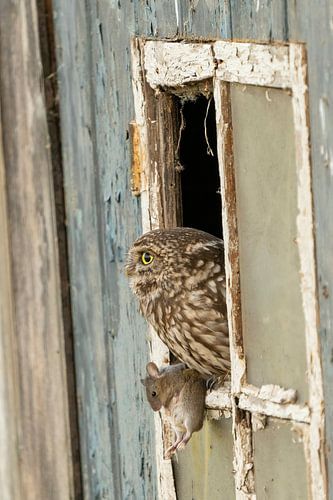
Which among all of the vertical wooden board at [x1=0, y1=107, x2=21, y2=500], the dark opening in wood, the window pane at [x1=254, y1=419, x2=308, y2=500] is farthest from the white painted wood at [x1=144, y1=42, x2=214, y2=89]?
the vertical wooden board at [x1=0, y1=107, x2=21, y2=500]

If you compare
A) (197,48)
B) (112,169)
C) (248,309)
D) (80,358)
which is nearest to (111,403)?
(80,358)

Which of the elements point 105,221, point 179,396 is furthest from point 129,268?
point 105,221

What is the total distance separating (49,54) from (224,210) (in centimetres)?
136

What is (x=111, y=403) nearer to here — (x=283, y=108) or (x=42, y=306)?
(x=42, y=306)

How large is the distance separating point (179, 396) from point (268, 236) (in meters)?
0.70

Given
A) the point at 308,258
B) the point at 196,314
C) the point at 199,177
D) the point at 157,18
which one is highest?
the point at 157,18

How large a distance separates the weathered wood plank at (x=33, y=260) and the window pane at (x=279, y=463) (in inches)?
55.1

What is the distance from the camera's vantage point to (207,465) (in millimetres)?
3973

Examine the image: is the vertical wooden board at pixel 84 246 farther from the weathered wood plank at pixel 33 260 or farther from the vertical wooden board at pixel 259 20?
the vertical wooden board at pixel 259 20

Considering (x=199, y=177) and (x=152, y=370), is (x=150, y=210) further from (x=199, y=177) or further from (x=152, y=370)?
(x=199, y=177)

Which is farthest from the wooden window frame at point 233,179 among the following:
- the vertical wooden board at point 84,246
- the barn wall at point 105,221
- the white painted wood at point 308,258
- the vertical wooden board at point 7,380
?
the vertical wooden board at point 7,380

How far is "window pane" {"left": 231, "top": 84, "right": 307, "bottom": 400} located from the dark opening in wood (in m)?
1.21

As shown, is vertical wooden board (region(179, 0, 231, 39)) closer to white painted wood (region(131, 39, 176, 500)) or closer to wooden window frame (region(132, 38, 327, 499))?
wooden window frame (region(132, 38, 327, 499))

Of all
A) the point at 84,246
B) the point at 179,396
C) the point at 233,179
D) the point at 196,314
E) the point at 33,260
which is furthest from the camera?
the point at 33,260
